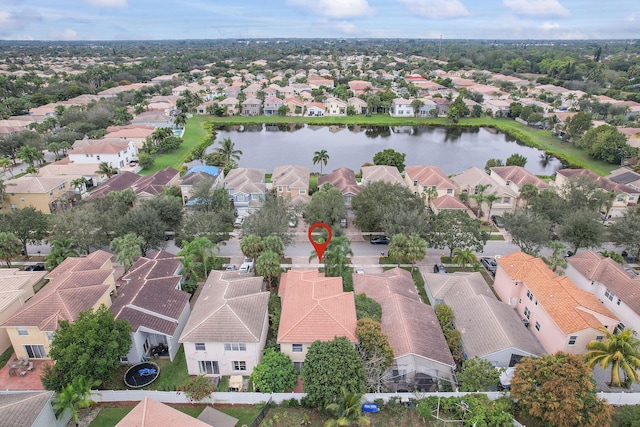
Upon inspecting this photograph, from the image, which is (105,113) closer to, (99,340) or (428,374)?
(99,340)

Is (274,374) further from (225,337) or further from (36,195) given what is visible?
(36,195)

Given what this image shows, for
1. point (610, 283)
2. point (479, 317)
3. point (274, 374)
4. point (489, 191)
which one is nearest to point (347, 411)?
point (274, 374)

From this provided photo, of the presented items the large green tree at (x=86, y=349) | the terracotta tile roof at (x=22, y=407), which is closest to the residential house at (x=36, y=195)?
the large green tree at (x=86, y=349)

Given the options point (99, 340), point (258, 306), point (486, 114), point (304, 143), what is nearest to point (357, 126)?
point (304, 143)

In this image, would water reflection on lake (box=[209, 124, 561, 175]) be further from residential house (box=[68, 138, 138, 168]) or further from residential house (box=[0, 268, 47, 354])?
residential house (box=[0, 268, 47, 354])

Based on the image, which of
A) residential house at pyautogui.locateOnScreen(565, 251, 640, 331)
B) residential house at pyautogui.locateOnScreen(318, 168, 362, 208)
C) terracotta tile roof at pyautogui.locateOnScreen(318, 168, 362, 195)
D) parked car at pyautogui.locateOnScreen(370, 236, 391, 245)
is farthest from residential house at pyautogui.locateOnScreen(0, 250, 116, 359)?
residential house at pyautogui.locateOnScreen(565, 251, 640, 331)
